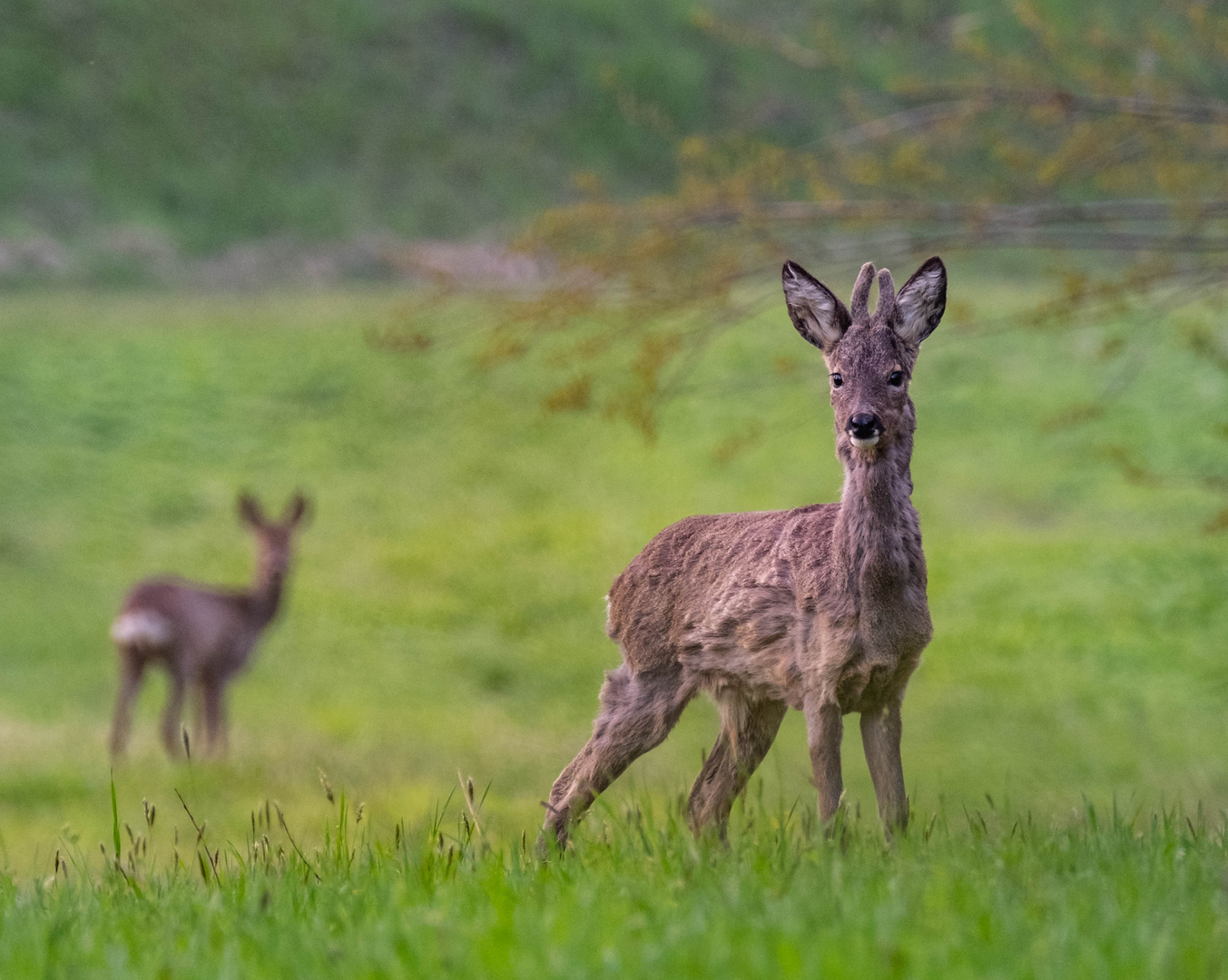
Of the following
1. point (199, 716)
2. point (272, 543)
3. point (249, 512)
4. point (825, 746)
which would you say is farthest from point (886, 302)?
point (199, 716)

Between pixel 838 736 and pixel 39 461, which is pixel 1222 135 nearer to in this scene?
pixel 838 736

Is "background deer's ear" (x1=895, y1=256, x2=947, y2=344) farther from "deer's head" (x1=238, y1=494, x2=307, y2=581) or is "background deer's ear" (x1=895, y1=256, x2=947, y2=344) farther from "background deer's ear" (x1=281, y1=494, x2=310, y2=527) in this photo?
"deer's head" (x1=238, y1=494, x2=307, y2=581)

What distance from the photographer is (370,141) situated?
1561 inches

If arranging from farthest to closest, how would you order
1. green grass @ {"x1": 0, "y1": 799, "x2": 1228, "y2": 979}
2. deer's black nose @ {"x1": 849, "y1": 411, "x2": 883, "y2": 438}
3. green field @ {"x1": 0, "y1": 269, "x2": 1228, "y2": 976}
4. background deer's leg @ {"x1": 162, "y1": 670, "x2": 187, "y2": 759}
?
background deer's leg @ {"x1": 162, "y1": 670, "x2": 187, "y2": 759} < deer's black nose @ {"x1": 849, "y1": 411, "x2": 883, "y2": 438} < green field @ {"x1": 0, "y1": 269, "x2": 1228, "y2": 976} < green grass @ {"x1": 0, "y1": 799, "x2": 1228, "y2": 979}

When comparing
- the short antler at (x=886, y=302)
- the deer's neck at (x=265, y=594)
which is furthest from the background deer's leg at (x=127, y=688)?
the short antler at (x=886, y=302)

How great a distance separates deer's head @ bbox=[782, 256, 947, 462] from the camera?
135 inches

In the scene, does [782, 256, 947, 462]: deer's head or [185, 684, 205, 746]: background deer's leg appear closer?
[782, 256, 947, 462]: deer's head

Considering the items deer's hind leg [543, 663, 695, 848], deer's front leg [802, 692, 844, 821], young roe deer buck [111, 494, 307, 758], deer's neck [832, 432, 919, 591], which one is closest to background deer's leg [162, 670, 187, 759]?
young roe deer buck [111, 494, 307, 758]

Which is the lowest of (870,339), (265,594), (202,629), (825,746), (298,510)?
(825,746)

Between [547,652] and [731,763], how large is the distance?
36.0 ft

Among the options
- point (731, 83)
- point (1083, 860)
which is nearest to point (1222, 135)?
point (1083, 860)

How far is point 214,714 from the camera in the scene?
11.4m

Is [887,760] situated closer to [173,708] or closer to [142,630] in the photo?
[142,630]

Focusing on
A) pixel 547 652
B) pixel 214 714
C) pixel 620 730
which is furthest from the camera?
pixel 547 652
